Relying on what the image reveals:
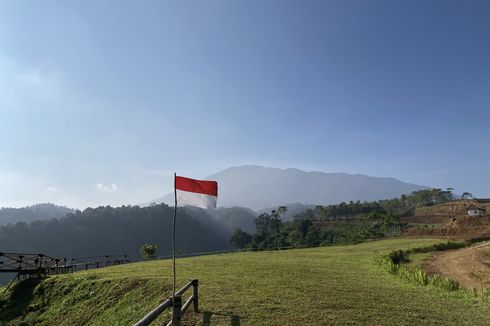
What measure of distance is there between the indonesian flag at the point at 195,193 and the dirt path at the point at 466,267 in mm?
15543

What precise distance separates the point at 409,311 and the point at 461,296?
4.56m

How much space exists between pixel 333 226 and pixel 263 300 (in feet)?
316

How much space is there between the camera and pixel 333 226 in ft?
342

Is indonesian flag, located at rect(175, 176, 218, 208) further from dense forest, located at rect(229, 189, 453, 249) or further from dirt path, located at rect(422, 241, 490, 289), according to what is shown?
dense forest, located at rect(229, 189, 453, 249)

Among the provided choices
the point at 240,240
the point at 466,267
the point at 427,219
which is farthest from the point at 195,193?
the point at 427,219

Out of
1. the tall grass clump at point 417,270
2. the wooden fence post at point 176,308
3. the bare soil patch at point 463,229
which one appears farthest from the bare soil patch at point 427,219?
the wooden fence post at point 176,308

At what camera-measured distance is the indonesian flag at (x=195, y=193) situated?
948 cm

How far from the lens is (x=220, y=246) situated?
19562 centimetres

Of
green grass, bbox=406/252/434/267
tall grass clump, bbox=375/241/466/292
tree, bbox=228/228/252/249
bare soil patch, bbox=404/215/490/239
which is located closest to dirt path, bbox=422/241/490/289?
green grass, bbox=406/252/434/267

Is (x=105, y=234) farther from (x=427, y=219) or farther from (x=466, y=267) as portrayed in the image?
(x=466, y=267)

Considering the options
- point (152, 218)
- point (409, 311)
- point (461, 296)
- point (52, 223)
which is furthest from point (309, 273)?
point (152, 218)

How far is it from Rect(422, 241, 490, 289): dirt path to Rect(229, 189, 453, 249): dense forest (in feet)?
112

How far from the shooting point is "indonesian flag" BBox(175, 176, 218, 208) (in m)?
9.48

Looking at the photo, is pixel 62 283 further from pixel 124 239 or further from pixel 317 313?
pixel 124 239
